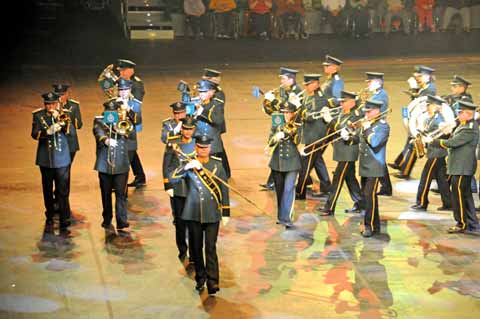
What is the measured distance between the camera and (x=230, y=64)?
29234mm

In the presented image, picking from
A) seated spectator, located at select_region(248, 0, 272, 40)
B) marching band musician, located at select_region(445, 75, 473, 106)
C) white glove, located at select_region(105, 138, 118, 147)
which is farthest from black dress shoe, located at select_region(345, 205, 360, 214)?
seated spectator, located at select_region(248, 0, 272, 40)

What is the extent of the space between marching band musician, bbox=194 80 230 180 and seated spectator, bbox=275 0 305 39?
1666 centimetres

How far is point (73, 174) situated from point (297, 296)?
6631 mm

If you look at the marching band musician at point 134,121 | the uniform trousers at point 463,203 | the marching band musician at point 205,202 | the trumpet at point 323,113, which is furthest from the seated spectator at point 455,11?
the marching band musician at point 205,202

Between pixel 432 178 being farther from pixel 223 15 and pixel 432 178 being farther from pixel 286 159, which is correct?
pixel 223 15

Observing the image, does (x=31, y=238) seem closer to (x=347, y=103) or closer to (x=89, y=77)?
(x=347, y=103)

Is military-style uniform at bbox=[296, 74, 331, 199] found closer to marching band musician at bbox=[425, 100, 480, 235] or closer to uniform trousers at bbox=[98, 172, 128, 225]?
marching band musician at bbox=[425, 100, 480, 235]

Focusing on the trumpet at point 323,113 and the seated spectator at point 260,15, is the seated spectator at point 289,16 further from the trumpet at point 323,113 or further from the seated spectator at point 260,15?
the trumpet at point 323,113

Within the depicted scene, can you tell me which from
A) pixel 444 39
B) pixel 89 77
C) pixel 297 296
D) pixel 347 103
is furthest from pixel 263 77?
pixel 297 296

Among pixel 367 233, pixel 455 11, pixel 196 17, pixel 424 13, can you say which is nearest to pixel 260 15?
pixel 196 17

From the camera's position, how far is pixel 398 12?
33.5m

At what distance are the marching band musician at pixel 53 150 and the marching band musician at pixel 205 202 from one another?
9.47 ft

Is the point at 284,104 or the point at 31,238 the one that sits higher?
the point at 284,104

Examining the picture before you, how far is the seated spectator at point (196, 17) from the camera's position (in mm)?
32125
